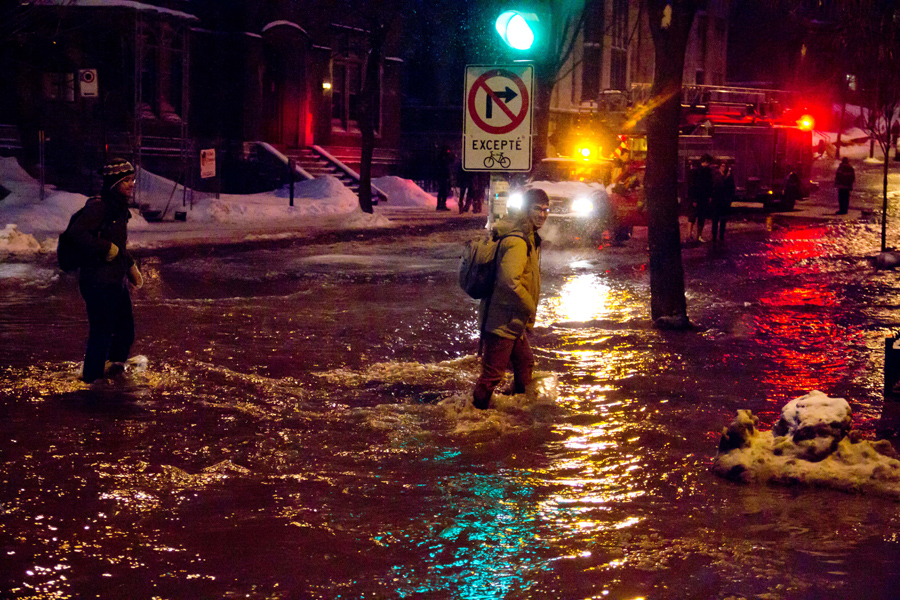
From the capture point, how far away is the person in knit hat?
8547mm

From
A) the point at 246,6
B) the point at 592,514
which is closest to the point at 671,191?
the point at 592,514

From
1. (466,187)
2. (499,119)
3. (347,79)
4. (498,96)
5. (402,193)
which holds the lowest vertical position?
(402,193)

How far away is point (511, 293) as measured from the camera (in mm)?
7633

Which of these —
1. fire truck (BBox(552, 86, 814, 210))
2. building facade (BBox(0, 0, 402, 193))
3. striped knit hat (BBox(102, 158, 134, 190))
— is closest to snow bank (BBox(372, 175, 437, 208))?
building facade (BBox(0, 0, 402, 193))

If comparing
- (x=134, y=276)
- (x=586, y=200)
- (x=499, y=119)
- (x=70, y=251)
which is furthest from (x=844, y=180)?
(x=70, y=251)

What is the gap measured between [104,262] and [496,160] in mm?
3384

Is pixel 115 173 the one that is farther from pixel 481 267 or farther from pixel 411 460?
pixel 411 460

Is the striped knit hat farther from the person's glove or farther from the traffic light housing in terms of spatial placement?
the traffic light housing

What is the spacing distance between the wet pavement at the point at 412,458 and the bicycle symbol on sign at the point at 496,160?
188 centimetres

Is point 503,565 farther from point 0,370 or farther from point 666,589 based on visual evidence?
point 0,370

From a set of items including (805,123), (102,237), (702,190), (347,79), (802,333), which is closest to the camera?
(102,237)

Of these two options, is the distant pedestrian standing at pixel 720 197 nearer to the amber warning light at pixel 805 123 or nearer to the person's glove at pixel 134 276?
the amber warning light at pixel 805 123

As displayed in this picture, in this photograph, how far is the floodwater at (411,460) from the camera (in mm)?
5023

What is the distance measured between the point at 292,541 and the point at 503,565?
109cm
